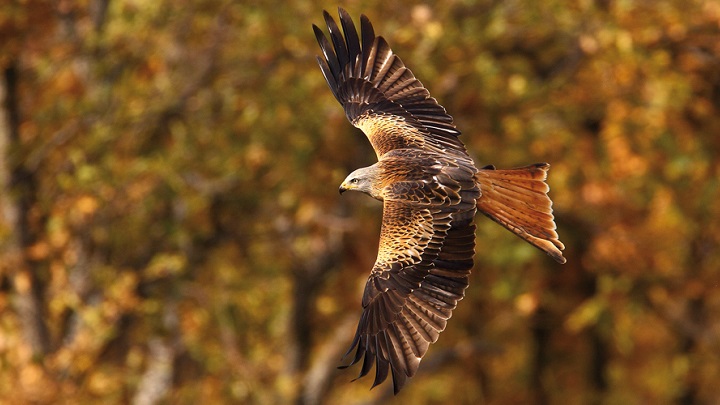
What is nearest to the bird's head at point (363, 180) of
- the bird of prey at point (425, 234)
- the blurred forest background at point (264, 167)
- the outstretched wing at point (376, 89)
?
the bird of prey at point (425, 234)

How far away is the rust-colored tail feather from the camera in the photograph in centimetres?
623

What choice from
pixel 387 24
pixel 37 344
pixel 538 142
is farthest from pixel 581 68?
pixel 37 344

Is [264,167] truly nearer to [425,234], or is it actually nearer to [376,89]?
[376,89]

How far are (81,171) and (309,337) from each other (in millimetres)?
6156

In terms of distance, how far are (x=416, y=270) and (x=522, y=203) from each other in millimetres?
614

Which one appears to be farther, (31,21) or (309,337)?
(309,337)

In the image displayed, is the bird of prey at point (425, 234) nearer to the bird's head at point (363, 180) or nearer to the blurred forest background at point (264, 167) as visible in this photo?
the bird's head at point (363, 180)

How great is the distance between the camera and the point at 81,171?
470 inches

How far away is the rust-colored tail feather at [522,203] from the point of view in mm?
6234

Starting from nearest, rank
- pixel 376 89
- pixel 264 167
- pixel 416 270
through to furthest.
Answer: pixel 416 270 < pixel 376 89 < pixel 264 167

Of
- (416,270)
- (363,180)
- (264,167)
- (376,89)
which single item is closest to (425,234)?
(416,270)

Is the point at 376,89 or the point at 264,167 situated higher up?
the point at 376,89

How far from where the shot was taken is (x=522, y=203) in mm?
6398

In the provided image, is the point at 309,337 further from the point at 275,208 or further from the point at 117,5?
the point at 117,5
